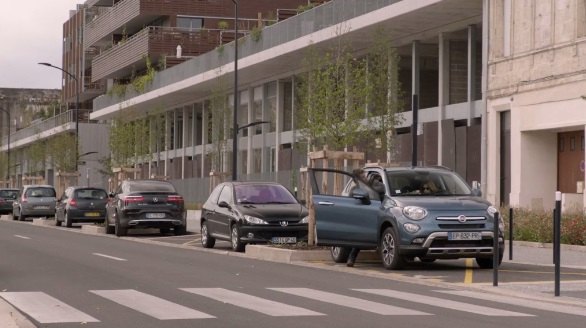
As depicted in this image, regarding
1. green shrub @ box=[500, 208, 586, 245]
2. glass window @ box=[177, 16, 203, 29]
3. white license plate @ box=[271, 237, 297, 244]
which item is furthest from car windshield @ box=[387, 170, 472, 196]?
glass window @ box=[177, 16, 203, 29]

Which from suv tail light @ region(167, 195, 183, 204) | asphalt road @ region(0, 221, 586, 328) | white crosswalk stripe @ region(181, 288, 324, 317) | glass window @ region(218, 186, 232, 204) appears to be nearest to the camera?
asphalt road @ region(0, 221, 586, 328)

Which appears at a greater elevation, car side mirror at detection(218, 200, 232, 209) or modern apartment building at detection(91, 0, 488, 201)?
modern apartment building at detection(91, 0, 488, 201)

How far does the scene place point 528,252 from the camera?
79.7 feet

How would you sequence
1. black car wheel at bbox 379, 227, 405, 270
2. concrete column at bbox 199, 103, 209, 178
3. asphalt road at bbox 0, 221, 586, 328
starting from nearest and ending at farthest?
asphalt road at bbox 0, 221, 586, 328
black car wheel at bbox 379, 227, 405, 270
concrete column at bbox 199, 103, 209, 178

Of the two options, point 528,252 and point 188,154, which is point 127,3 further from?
point 528,252

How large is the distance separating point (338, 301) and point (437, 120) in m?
24.8

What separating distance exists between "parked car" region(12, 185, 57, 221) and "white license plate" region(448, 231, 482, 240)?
35.5 metres

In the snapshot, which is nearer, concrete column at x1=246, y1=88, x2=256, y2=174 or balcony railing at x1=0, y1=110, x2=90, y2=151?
concrete column at x1=246, y1=88, x2=256, y2=174

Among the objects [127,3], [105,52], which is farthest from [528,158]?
[105,52]

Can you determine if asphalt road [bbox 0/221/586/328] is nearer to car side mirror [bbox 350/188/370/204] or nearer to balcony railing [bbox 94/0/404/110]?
car side mirror [bbox 350/188/370/204]

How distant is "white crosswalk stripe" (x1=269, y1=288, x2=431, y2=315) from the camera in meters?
12.5

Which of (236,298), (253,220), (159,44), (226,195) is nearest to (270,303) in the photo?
(236,298)

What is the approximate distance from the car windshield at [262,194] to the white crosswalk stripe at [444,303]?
10.5 m

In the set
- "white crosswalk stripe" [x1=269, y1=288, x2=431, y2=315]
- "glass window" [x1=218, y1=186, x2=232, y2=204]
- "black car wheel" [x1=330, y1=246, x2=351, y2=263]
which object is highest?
"glass window" [x1=218, y1=186, x2=232, y2=204]
